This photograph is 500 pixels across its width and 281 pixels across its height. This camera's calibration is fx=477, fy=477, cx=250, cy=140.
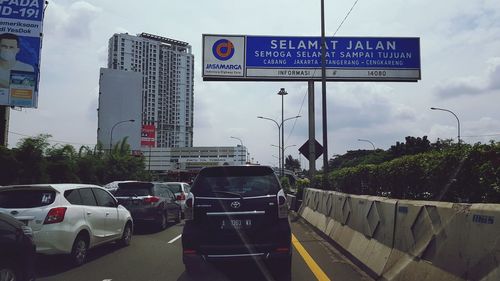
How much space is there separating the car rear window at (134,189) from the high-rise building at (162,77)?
3166 inches

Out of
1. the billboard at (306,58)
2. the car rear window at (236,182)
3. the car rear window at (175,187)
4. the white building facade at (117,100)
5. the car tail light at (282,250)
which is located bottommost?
the car tail light at (282,250)

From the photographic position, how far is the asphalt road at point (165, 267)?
8.09 m

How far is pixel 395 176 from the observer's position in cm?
1255

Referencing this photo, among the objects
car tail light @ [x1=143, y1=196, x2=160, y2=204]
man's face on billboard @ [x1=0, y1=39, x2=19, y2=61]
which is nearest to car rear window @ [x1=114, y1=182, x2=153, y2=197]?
car tail light @ [x1=143, y1=196, x2=160, y2=204]

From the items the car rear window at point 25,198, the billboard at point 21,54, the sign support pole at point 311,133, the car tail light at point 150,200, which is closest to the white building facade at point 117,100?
the billboard at point 21,54

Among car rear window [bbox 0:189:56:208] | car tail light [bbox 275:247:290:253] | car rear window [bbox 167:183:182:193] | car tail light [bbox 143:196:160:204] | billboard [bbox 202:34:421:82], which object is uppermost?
billboard [bbox 202:34:421:82]

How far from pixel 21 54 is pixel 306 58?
18085mm

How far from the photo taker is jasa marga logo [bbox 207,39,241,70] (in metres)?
26.7

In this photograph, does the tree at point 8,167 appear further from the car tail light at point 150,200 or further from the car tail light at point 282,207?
the car tail light at point 282,207

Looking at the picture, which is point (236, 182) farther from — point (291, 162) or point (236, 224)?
point (291, 162)

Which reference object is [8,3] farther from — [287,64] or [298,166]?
[298,166]

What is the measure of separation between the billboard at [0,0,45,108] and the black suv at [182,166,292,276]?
26.3 meters

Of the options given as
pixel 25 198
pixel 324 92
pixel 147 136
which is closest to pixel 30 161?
pixel 324 92

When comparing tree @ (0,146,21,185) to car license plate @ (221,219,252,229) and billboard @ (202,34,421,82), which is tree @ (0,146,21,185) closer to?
billboard @ (202,34,421,82)
